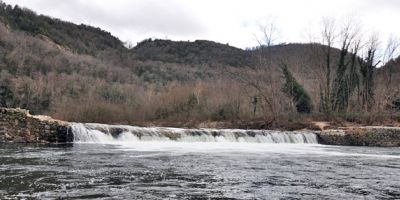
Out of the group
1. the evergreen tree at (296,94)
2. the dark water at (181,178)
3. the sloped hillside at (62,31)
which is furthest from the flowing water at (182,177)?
the sloped hillside at (62,31)

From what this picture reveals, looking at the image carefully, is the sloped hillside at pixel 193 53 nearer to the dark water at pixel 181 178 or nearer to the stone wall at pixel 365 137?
the stone wall at pixel 365 137

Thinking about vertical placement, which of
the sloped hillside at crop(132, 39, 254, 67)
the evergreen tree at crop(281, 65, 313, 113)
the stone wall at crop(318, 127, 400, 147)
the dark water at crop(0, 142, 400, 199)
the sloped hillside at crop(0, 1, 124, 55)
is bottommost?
the dark water at crop(0, 142, 400, 199)

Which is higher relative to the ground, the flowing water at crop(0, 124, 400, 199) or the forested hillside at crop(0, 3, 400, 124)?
the forested hillside at crop(0, 3, 400, 124)

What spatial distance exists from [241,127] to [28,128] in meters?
21.2

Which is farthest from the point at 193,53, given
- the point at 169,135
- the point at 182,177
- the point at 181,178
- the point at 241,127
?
the point at 181,178

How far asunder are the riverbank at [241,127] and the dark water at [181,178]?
6739 millimetres

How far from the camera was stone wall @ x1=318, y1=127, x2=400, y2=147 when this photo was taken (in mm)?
38125

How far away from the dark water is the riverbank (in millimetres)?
6739

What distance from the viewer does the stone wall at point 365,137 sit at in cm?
3812

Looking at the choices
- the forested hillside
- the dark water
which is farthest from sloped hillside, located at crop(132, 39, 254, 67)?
A: the dark water

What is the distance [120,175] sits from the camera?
539 inches

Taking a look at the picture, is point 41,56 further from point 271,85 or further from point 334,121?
point 334,121

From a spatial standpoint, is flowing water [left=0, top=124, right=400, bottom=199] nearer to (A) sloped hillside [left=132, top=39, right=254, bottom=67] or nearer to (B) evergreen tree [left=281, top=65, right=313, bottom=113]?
(B) evergreen tree [left=281, top=65, right=313, bottom=113]

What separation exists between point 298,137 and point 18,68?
56.2m
